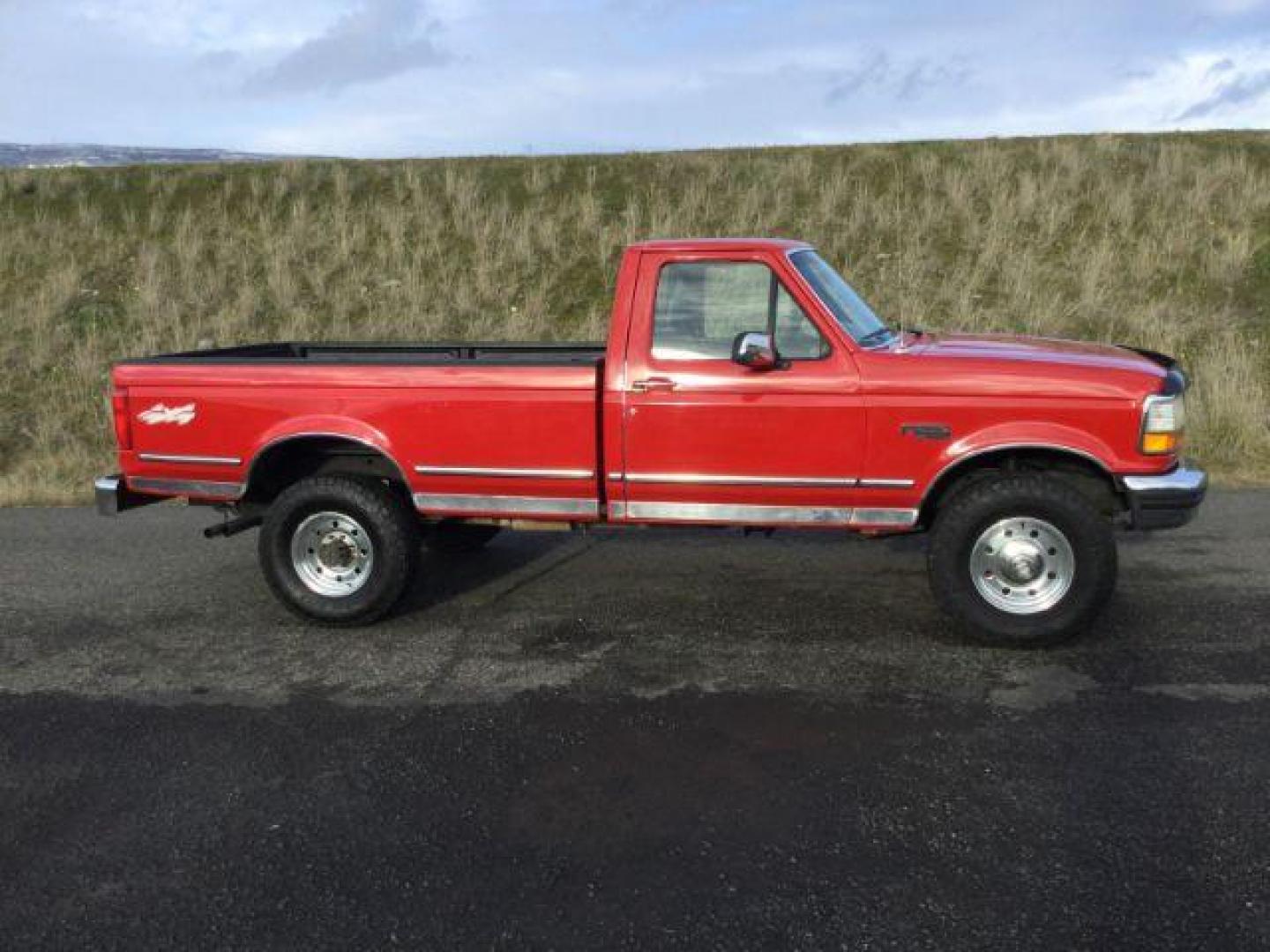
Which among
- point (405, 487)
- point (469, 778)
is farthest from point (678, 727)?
point (405, 487)

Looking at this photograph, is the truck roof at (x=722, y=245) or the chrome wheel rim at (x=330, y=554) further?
the chrome wheel rim at (x=330, y=554)

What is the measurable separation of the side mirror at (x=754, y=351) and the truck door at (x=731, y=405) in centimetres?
7

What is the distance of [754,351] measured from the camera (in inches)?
200

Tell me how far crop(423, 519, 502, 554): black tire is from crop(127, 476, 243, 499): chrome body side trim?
3.84 feet

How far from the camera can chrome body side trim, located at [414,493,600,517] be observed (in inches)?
218

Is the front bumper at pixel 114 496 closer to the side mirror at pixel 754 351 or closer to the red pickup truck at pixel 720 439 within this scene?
the red pickup truck at pixel 720 439

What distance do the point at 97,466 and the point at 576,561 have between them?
6.65 meters

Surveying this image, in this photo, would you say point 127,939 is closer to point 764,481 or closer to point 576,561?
point 764,481

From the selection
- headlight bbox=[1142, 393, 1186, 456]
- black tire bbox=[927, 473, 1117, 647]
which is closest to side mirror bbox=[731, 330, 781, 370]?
black tire bbox=[927, 473, 1117, 647]

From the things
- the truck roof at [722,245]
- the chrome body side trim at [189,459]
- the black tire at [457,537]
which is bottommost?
the black tire at [457,537]

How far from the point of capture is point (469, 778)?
13.0 ft

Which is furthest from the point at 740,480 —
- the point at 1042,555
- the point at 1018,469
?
the point at 1042,555

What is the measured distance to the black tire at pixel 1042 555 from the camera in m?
5.01

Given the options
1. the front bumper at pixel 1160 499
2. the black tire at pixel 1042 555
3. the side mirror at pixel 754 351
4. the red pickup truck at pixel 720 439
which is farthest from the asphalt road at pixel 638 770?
the side mirror at pixel 754 351
